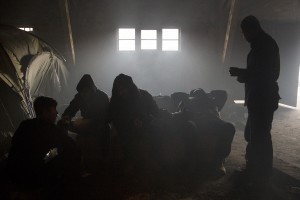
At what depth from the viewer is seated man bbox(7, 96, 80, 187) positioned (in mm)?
2783

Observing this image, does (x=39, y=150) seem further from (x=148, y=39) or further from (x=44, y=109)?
(x=148, y=39)

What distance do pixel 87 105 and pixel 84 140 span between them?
0.65 meters

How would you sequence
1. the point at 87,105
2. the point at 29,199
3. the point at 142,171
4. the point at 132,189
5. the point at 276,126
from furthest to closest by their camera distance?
the point at 276,126 → the point at 87,105 → the point at 142,171 → the point at 132,189 → the point at 29,199

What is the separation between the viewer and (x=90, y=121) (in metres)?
4.85

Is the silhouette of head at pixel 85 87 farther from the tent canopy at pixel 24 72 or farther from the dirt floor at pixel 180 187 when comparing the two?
the dirt floor at pixel 180 187

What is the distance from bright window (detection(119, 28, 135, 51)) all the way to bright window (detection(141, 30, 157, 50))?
340mm

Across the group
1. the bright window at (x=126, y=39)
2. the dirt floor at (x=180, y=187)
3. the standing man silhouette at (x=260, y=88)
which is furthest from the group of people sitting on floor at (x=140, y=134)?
the bright window at (x=126, y=39)

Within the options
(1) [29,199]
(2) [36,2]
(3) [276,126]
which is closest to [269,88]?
(1) [29,199]

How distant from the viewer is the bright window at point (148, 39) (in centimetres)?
1027

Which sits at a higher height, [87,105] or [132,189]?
[87,105]

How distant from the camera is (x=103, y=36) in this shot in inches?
393

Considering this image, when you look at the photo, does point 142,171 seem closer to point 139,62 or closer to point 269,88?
point 269,88

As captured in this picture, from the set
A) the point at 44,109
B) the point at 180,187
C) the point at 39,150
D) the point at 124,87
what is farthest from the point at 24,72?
the point at 180,187

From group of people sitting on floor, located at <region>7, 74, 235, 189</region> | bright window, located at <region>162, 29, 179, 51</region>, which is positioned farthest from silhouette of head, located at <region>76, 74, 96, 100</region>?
bright window, located at <region>162, 29, 179, 51</region>
